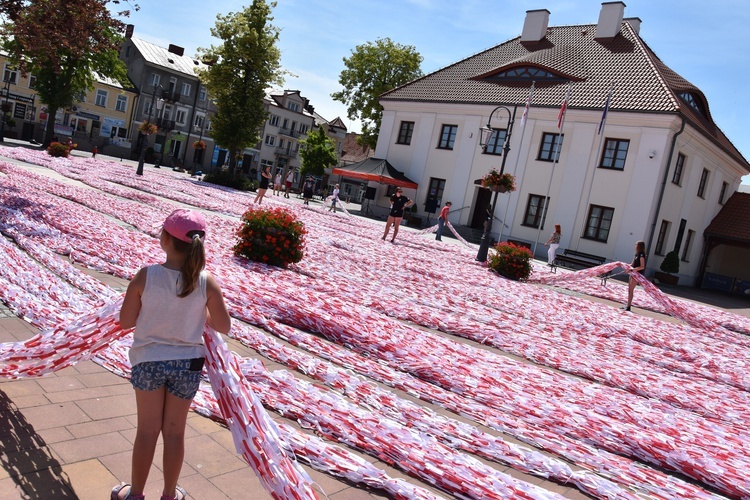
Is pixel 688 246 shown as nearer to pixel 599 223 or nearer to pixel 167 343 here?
pixel 599 223

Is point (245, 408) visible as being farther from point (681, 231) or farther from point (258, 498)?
point (681, 231)

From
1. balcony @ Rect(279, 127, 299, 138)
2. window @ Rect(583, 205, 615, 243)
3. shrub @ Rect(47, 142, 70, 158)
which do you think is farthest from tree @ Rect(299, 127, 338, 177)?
window @ Rect(583, 205, 615, 243)

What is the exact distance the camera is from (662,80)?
3219 centimetres

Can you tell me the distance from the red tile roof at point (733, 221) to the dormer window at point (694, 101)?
21.9 feet

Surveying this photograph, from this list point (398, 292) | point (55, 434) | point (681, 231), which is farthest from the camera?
point (681, 231)

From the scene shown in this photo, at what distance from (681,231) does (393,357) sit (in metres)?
33.8

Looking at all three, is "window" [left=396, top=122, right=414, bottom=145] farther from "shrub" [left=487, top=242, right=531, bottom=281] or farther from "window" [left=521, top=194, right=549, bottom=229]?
"shrub" [left=487, top=242, right=531, bottom=281]

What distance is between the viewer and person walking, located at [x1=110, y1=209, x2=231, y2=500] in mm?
2988

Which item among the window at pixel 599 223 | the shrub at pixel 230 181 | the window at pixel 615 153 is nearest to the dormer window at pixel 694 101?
the window at pixel 615 153

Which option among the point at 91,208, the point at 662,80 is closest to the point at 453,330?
the point at 91,208

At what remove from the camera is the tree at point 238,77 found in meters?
42.8

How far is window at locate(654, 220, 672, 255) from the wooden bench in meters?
4.06

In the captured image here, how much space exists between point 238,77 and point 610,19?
26182 millimetres

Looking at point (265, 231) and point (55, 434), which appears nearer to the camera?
point (55, 434)
